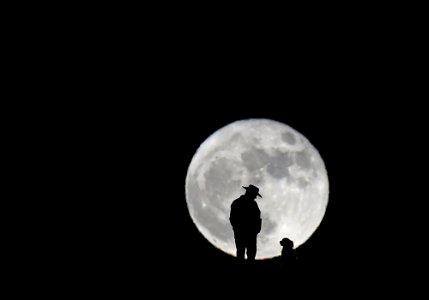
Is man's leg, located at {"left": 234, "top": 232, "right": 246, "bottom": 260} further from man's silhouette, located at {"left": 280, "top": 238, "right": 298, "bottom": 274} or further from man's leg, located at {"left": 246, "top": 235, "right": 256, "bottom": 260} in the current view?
man's silhouette, located at {"left": 280, "top": 238, "right": 298, "bottom": 274}

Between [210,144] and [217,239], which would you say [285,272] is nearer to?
[217,239]

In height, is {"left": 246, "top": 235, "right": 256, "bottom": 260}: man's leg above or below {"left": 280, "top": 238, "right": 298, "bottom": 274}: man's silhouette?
above

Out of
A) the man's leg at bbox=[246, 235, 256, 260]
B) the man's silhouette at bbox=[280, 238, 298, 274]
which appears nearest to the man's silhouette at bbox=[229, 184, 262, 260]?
the man's leg at bbox=[246, 235, 256, 260]

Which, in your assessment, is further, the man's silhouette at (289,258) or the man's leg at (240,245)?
the man's leg at (240,245)

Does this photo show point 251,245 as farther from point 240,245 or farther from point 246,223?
point 246,223

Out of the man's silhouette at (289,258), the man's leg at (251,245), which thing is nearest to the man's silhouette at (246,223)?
the man's leg at (251,245)

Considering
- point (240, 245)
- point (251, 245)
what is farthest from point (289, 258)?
point (240, 245)

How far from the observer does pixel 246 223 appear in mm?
7867

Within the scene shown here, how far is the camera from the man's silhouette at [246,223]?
7883 mm

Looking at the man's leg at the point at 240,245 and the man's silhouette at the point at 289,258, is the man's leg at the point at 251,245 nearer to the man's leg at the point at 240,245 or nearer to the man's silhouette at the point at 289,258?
the man's leg at the point at 240,245

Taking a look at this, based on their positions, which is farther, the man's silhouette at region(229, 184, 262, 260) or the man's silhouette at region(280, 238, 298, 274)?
the man's silhouette at region(229, 184, 262, 260)

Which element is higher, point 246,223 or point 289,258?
point 246,223

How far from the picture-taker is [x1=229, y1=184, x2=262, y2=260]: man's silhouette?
7883mm

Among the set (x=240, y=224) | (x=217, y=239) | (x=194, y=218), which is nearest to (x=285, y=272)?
(x=240, y=224)
